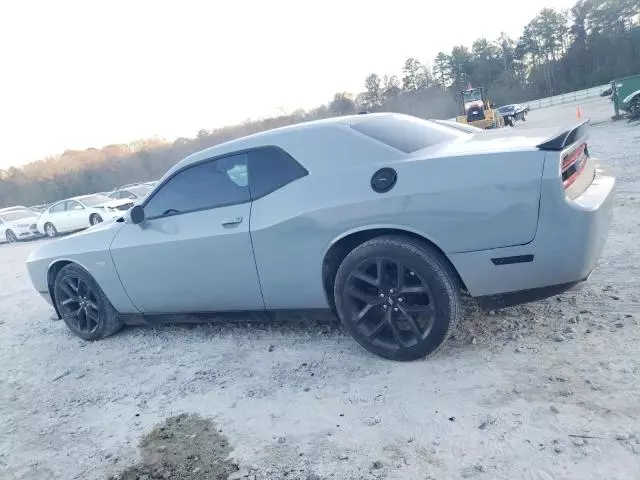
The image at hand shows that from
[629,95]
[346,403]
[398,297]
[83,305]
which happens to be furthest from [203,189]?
[629,95]

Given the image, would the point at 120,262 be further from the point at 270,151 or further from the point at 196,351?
the point at 270,151

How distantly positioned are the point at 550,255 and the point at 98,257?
360cm

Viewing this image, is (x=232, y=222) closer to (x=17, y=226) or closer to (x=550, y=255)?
(x=550, y=255)

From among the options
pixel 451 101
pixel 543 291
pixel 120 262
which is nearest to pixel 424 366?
pixel 543 291

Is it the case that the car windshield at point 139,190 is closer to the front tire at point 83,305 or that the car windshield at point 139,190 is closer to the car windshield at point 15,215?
the car windshield at point 15,215

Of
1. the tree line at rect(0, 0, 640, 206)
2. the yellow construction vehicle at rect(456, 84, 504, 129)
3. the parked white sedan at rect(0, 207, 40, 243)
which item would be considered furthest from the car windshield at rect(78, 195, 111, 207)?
the tree line at rect(0, 0, 640, 206)

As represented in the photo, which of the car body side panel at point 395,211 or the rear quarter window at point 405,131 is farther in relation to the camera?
the rear quarter window at point 405,131

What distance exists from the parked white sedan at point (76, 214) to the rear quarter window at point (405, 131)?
46.0ft

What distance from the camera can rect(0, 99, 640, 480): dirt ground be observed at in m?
2.22

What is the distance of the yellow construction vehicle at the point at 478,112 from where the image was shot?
24.7 meters

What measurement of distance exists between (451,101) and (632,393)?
55661 millimetres

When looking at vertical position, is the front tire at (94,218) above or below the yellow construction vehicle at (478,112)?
below

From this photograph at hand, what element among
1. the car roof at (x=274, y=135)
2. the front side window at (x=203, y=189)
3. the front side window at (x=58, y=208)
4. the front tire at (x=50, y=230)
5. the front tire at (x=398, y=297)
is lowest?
the front tire at (x=50, y=230)


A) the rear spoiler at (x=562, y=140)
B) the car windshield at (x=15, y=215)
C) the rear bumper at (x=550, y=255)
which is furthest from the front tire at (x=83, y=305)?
the car windshield at (x=15, y=215)
